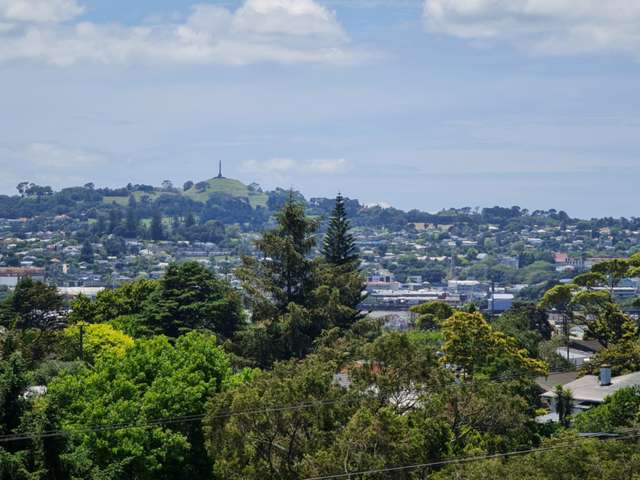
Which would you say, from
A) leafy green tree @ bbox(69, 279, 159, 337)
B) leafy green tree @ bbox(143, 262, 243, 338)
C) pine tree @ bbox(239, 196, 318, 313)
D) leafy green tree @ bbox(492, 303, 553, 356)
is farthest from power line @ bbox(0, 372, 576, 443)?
leafy green tree @ bbox(69, 279, 159, 337)

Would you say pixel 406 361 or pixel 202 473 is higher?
pixel 406 361

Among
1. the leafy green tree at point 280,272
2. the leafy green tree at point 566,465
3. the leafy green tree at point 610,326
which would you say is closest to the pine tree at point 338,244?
the leafy green tree at point 280,272

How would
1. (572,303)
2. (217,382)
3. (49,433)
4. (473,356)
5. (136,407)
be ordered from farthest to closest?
(572,303) < (473,356) < (217,382) < (136,407) < (49,433)

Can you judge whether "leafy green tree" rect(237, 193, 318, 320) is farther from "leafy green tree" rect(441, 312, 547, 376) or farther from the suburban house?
the suburban house

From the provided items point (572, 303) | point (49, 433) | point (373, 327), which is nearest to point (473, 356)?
point (373, 327)

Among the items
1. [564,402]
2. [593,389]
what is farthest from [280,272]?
[564,402]

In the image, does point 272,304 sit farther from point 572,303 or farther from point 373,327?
point 572,303

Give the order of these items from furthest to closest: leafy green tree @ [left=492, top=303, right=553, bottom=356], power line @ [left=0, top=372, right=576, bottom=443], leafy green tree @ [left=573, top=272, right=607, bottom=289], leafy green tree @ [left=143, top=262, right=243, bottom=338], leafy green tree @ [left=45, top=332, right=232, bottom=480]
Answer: leafy green tree @ [left=573, top=272, right=607, bottom=289]
leafy green tree @ [left=492, top=303, right=553, bottom=356]
leafy green tree @ [left=143, top=262, right=243, bottom=338]
leafy green tree @ [left=45, top=332, right=232, bottom=480]
power line @ [left=0, top=372, right=576, bottom=443]
